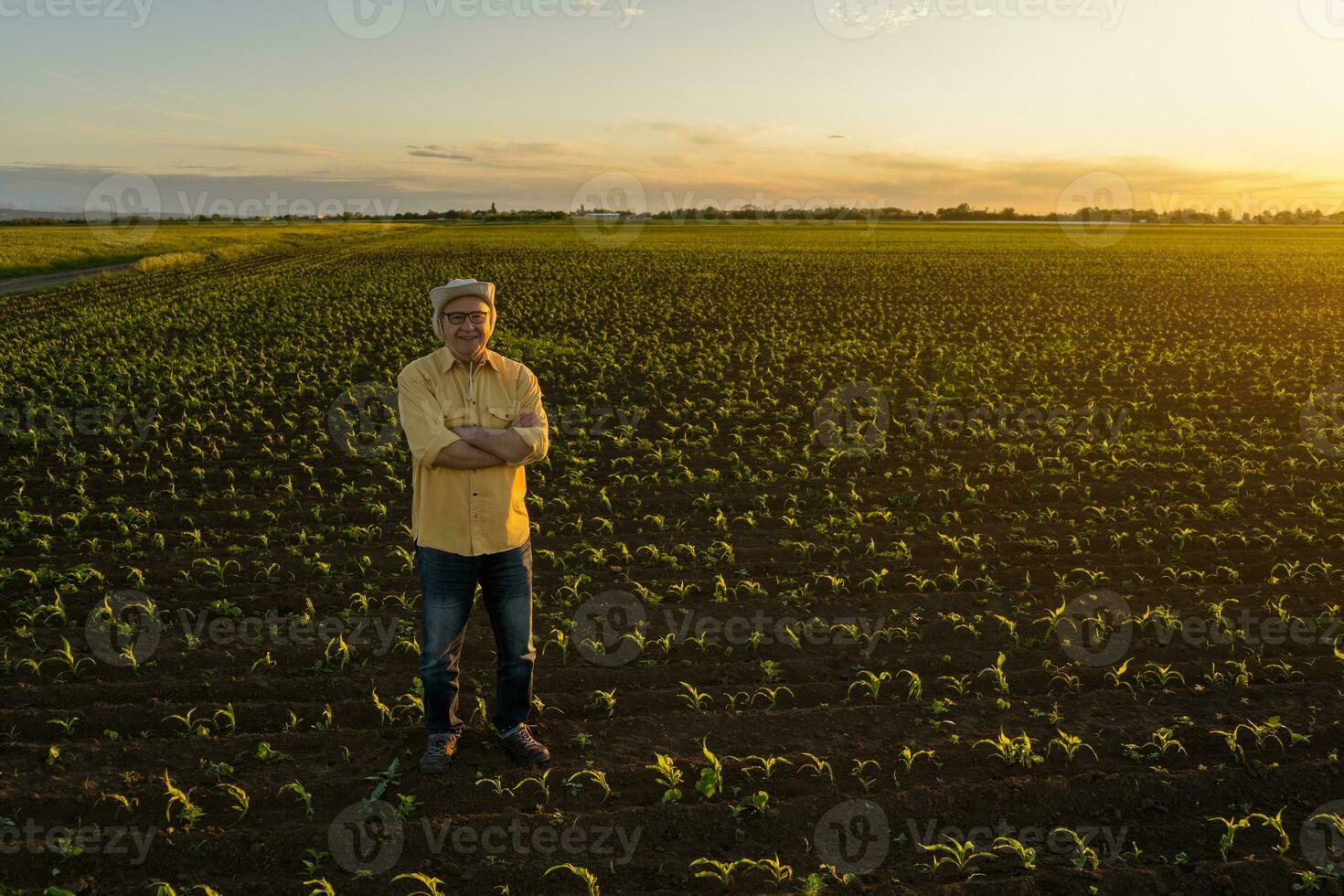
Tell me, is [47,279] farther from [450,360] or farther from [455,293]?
[455,293]

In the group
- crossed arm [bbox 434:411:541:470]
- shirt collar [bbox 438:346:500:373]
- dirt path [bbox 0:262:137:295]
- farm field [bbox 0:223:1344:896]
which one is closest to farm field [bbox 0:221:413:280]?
dirt path [bbox 0:262:137:295]

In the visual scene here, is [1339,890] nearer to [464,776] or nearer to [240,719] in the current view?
[464,776]

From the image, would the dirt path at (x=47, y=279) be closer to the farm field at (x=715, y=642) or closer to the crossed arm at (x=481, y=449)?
the farm field at (x=715, y=642)

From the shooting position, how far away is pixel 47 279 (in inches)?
1465

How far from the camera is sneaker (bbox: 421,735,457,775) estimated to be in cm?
489

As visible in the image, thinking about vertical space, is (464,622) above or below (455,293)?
below

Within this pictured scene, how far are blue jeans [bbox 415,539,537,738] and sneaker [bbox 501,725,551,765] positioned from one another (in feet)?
0.15

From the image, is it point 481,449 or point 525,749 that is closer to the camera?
point 481,449

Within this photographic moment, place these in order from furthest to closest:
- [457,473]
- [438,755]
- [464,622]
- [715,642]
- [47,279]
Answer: [47,279]
[715,642]
[438,755]
[464,622]
[457,473]

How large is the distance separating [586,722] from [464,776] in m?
0.89

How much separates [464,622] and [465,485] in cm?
78

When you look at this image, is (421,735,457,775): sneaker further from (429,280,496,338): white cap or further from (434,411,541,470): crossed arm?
(429,280,496,338): white cap

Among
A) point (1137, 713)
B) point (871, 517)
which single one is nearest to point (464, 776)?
point (1137, 713)

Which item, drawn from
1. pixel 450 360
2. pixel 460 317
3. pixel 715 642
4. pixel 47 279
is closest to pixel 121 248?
pixel 47 279
